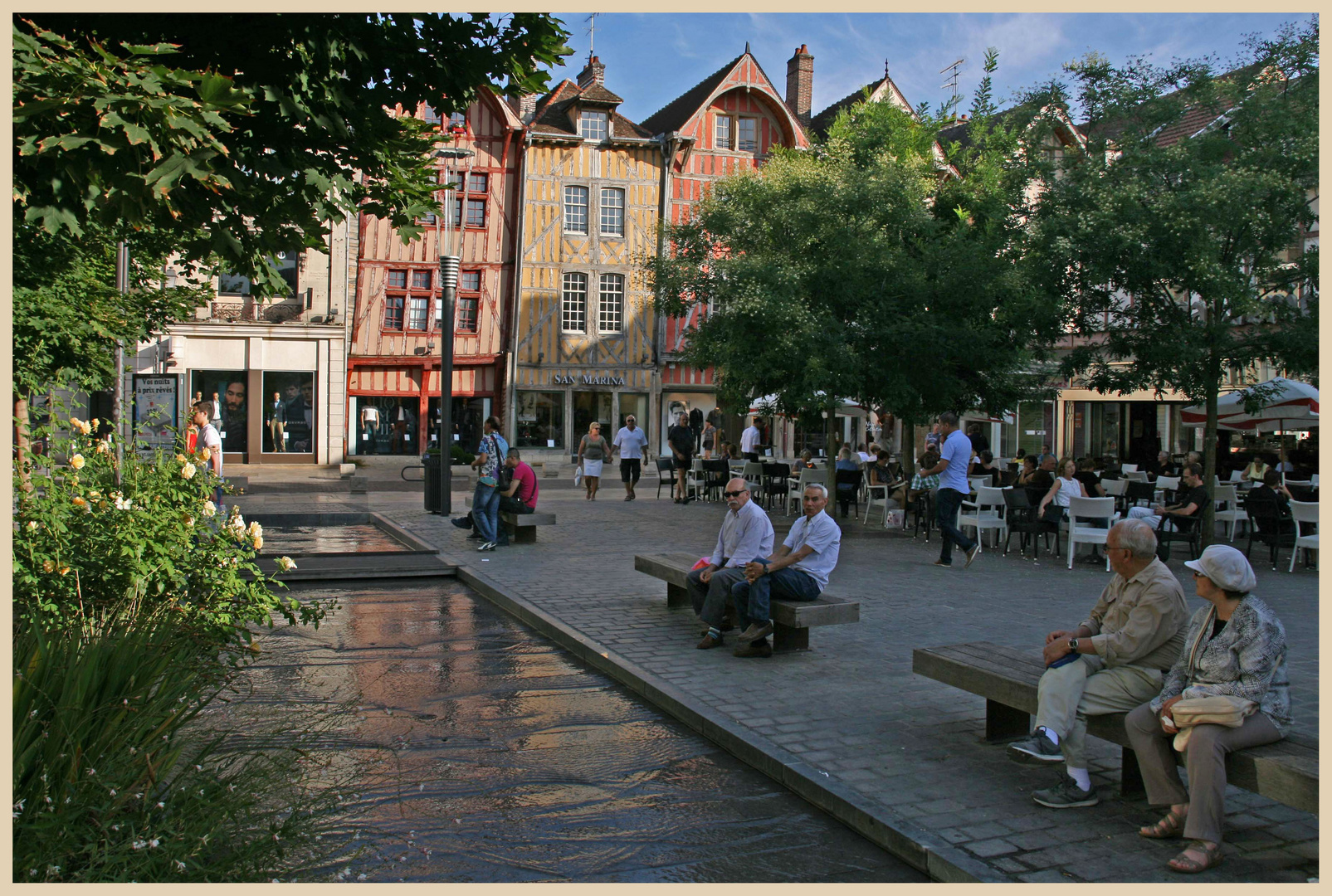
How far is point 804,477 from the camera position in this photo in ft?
62.4

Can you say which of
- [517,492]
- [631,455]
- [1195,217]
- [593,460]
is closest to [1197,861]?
[517,492]

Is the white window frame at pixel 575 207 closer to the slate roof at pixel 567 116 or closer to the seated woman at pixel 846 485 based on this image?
the slate roof at pixel 567 116

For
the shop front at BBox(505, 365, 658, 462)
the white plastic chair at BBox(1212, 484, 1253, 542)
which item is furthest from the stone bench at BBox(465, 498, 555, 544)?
the shop front at BBox(505, 365, 658, 462)

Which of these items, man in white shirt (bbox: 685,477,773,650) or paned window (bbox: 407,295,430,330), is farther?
paned window (bbox: 407,295,430,330)

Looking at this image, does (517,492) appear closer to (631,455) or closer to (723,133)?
(631,455)

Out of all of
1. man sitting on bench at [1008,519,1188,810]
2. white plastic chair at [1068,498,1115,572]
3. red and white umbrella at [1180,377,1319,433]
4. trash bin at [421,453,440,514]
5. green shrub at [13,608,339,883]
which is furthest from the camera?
trash bin at [421,453,440,514]

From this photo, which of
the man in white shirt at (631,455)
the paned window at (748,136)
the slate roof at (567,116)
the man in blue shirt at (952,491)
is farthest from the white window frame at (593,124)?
the man in blue shirt at (952,491)

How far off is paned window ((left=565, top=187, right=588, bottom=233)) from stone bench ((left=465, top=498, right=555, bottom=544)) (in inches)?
991

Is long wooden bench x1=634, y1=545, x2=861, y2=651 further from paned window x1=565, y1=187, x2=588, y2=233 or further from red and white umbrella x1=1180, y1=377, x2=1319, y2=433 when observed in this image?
paned window x1=565, y1=187, x2=588, y2=233

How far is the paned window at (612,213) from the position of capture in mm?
38625

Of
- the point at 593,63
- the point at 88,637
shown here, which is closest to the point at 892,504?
the point at 88,637

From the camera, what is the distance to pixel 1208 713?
13.8ft

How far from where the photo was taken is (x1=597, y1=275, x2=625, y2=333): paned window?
1522 inches

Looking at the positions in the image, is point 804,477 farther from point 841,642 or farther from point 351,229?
point 351,229
